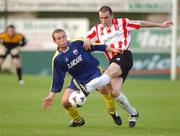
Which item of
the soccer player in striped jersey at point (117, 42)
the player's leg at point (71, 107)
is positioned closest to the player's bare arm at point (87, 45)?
the soccer player in striped jersey at point (117, 42)

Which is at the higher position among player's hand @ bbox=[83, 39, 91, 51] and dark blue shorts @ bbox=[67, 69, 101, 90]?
player's hand @ bbox=[83, 39, 91, 51]

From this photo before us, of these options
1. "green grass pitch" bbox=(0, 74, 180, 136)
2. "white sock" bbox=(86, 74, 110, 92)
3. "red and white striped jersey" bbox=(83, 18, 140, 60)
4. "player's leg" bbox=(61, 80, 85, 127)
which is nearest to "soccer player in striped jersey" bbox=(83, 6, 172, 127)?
"red and white striped jersey" bbox=(83, 18, 140, 60)

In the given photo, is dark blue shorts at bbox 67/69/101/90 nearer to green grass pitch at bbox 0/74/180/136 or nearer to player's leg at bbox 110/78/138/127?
player's leg at bbox 110/78/138/127

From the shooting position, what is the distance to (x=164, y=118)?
14602mm

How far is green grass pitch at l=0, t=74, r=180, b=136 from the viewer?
11.8 m

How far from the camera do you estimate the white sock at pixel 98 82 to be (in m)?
11.5

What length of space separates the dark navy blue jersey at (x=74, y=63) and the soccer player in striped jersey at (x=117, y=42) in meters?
0.19

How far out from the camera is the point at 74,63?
12.2m

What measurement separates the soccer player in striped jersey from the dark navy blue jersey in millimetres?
191

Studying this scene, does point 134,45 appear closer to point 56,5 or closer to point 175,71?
point 175,71

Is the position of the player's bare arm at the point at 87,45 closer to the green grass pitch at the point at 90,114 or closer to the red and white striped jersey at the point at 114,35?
the red and white striped jersey at the point at 114,35

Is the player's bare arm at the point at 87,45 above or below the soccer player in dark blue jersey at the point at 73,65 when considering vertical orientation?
above

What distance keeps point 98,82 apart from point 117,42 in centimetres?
167

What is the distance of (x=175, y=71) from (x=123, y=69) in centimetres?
1764
